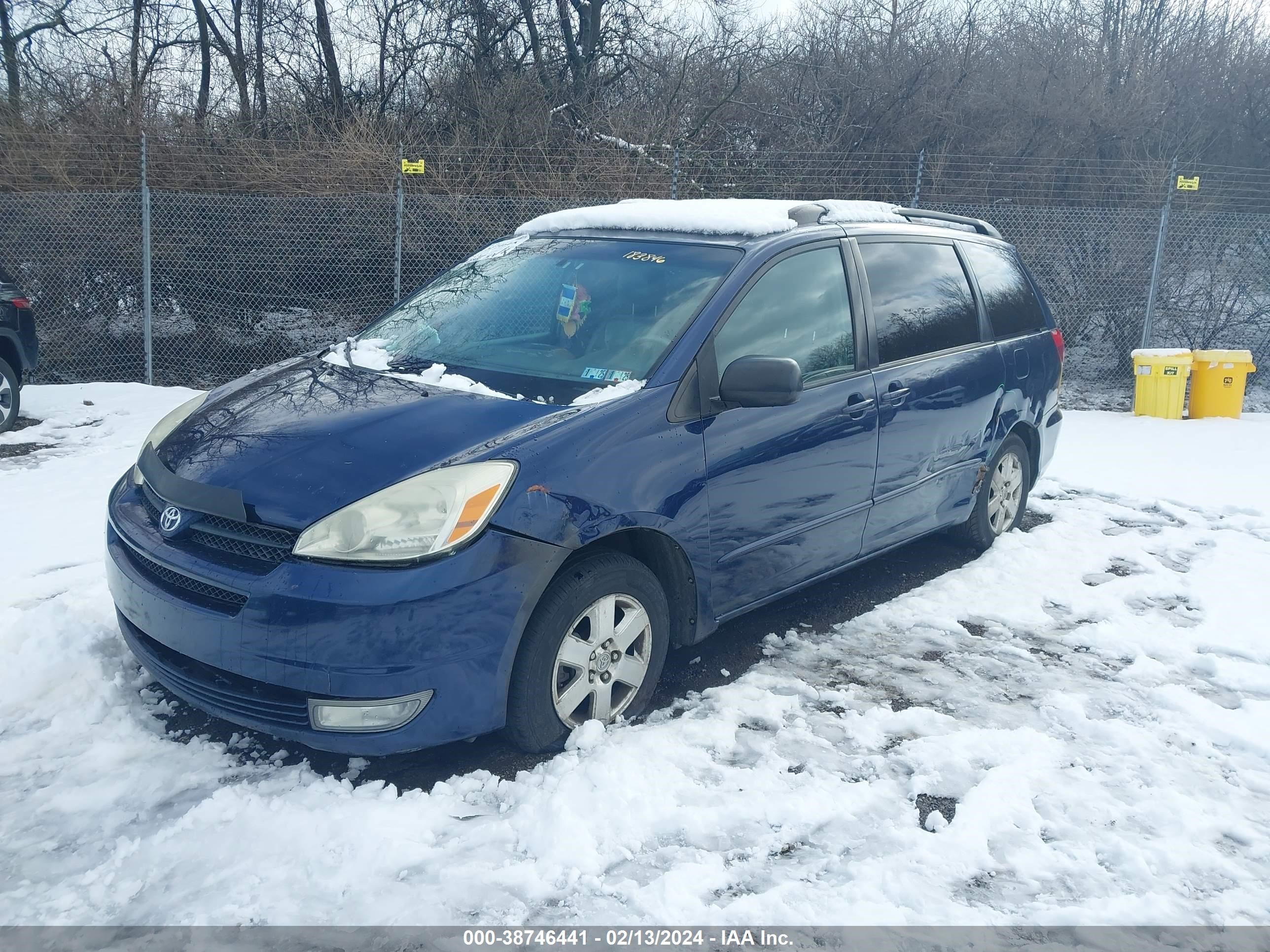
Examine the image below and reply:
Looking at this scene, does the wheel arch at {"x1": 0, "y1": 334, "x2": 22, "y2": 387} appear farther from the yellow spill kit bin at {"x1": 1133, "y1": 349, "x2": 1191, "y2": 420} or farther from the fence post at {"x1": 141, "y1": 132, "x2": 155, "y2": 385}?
the yellow spill kit bin at {"x1": 1133, "y1": 349, "x2": 1191, "y2": 420}

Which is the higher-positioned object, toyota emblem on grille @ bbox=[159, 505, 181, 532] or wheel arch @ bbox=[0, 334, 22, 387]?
toyota emblem on grille @ bbox=[159, 505, 181, 532]

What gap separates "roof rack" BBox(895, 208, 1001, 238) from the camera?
5.31m

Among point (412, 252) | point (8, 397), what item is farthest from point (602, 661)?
point (412, 252)

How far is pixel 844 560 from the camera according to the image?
4.51m

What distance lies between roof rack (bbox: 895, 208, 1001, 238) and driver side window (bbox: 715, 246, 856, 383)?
1069 millimetres

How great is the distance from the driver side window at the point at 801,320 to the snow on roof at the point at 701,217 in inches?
8.4

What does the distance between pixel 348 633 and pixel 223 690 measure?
52cm

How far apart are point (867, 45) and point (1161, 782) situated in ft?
45.1

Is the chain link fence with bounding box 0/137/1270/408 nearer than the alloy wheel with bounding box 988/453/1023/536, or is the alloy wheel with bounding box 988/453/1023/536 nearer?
the alloy wheel with bounding box 988/453/1023/536

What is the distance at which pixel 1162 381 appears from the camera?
1034 cm

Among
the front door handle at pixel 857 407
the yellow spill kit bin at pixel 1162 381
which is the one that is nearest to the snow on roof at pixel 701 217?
the front door handle at pixel 857 407

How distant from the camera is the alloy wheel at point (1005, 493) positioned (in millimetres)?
5688

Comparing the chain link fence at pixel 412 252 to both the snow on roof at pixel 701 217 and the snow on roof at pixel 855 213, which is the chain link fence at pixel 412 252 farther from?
the snow on roof at pixel 701 217

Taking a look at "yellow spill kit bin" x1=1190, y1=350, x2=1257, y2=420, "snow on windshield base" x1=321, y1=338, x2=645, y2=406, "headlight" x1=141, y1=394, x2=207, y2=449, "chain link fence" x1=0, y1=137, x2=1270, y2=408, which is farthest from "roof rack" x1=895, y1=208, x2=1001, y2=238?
"yellow spill kit bin" x1=1190, y1=350, x2=1257, y2=420
